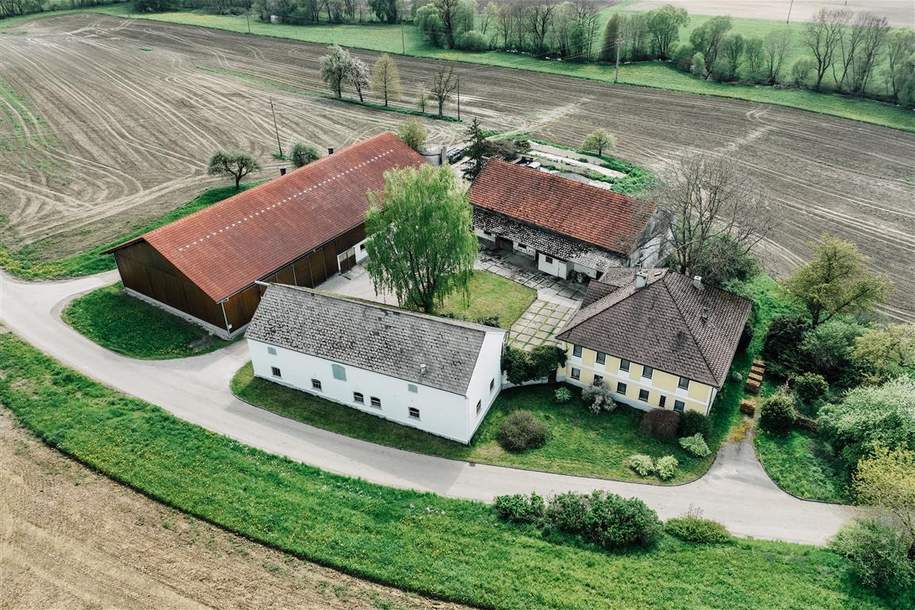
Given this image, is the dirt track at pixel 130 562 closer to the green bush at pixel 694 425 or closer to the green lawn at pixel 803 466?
the green bush at pixel 694 425

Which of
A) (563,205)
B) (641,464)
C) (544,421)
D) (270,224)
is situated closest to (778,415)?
(641,464)

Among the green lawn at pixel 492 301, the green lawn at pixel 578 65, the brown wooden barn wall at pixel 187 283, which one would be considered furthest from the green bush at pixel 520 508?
the green lawn at pixel 578 65

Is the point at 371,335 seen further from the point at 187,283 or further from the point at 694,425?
the point at 694,425

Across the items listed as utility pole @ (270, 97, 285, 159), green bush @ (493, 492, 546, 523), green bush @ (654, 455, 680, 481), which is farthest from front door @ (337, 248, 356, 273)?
green bush @ (654, 455, 680, 481)

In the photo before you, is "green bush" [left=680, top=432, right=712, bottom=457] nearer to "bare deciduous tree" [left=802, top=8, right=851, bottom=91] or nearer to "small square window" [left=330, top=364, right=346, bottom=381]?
"small square window" [left=330, top=364, right=346, bottom=381]

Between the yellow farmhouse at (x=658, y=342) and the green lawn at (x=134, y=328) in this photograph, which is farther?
the green lawn at (x=134, y=328)
